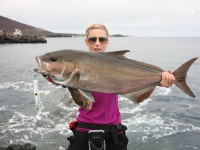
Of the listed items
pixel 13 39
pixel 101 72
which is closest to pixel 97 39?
pixel 101 72

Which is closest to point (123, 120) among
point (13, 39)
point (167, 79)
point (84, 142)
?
point (84, 142)

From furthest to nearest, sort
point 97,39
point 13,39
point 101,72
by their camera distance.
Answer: point 13,39
point 97,39
point 101,72

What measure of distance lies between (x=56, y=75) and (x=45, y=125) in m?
11.3

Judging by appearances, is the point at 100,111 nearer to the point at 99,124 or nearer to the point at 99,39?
the point at 99,124

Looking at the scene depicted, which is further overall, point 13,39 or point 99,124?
point 13,39

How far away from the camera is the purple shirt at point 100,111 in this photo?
457cm

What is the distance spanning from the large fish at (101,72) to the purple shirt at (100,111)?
51 cm

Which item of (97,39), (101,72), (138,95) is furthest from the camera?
(97,39)

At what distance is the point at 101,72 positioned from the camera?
12.7ft

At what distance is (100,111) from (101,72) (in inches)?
36.6

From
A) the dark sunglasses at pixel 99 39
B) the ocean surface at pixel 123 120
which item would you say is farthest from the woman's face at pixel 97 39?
the ocean surface at pixel 123 120

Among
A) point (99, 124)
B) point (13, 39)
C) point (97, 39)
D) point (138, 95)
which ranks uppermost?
point (97, 39)

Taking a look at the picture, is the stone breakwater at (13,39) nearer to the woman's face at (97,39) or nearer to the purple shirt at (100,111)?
the woman's face at (97,39)

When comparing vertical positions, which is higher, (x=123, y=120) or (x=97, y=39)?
(x=97, y=39)
